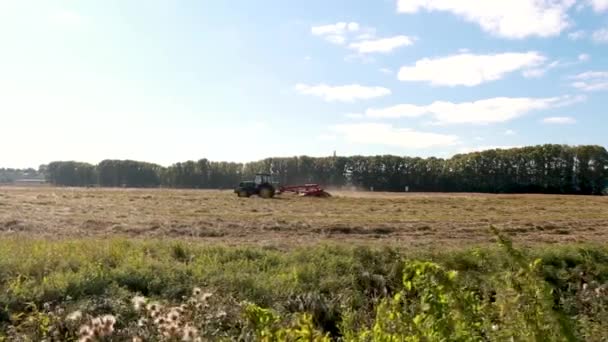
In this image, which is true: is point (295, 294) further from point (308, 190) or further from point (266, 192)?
point (308, 190)

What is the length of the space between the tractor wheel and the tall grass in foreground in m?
27.2

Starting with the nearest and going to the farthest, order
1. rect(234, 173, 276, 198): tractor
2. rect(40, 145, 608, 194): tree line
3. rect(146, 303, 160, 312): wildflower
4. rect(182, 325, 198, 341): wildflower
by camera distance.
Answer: rect(182, 325, 198, 341): wildflower < rect(146, 303, 160, 312): wildflower < rect(234, 173, 276, 198): tractor < rect(40, 145, 608, 194): tree line

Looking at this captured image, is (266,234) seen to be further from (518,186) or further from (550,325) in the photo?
(518,186)

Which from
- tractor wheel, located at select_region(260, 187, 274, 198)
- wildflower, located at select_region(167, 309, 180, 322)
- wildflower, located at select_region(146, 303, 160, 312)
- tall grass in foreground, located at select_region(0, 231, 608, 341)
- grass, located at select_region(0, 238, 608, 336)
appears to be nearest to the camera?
tall grass in foreground, located at select_region(0, 231, 608, 341)

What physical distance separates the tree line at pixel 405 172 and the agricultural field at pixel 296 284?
189ft

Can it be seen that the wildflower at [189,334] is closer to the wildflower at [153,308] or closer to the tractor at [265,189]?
the wildflower at [153,308]

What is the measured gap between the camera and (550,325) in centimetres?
275

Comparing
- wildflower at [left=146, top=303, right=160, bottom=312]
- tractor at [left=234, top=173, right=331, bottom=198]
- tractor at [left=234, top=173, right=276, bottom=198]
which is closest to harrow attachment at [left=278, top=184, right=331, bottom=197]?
tractor at [left=234, top=173, right=331, bottom=198]

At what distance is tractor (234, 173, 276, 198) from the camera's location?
39.1 meters

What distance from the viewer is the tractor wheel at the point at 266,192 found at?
128 ft

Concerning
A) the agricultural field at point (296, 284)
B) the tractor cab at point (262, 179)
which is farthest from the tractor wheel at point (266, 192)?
the agricultural field at point (296, 284)

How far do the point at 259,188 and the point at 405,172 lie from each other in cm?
4468

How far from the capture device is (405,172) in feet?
264

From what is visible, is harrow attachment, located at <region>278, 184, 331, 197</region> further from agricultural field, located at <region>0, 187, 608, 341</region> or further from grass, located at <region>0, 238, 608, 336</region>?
grass, located at <region>0, 238, 608, 336</region>
